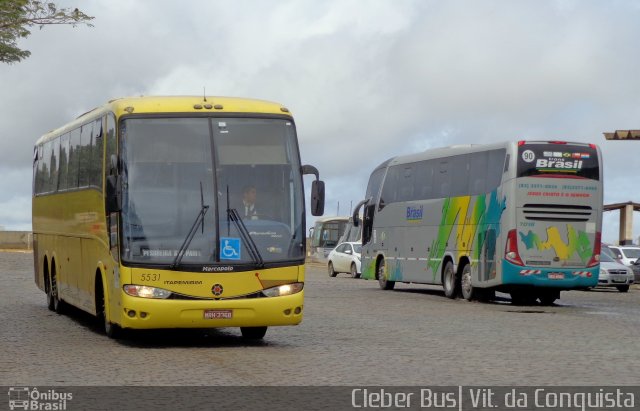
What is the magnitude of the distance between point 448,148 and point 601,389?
21950 millimetres

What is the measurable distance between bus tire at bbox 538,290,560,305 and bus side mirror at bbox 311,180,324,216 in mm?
15645

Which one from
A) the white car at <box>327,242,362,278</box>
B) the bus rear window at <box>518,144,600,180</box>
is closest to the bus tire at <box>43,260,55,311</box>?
the bus rear window at <box>518,144,600,180</box>

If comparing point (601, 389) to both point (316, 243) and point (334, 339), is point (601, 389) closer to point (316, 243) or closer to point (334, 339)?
point (334, 339)

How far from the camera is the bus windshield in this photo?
16734mm

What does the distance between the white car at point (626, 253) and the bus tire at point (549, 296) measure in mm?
16993

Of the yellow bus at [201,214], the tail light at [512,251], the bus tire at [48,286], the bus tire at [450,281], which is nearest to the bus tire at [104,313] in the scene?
the yellow bus at [201,214]

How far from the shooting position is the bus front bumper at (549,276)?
3005 cm

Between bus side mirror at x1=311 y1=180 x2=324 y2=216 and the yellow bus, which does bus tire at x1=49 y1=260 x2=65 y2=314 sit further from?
bus side mirror at x1=311 y1=180 x2=324 y2=216

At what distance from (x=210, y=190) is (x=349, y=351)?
2.78 metres

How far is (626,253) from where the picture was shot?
50.7 meters

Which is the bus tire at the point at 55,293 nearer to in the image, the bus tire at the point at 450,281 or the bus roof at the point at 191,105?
the bus roof at the point at 191,105

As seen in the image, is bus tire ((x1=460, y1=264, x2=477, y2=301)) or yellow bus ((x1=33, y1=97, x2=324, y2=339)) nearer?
yellow bus ((x1=33, y1=97, x2=324, y2=339))

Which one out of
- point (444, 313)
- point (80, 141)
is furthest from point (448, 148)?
point (80, 141)

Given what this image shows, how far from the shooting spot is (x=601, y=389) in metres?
12.4
